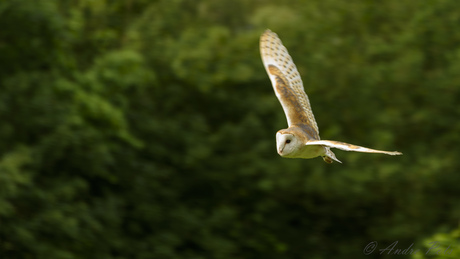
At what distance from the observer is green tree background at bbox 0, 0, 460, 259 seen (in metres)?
7.55

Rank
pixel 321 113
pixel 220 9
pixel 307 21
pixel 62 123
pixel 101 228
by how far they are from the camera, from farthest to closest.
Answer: pixel 220 9 < pixel 307 21 < pixel 321 113 < pixel 101 228 < pixel 62 123

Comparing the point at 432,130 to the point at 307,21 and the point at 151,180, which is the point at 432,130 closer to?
the point at 307,21

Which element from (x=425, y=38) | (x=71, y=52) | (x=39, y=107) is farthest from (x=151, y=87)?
(x=425, y=38)

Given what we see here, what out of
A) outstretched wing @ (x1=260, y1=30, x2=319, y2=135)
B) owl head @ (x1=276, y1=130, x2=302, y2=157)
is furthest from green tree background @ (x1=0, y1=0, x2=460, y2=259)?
owl head @ (x1=276, y1=130, x2=302, y2=157)

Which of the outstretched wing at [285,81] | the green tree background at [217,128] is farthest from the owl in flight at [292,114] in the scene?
the green tree background at [217,128]

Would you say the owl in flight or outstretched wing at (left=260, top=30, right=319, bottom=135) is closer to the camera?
the owl in flight

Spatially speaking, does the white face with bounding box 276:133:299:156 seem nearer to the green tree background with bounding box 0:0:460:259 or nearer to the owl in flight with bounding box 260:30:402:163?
the owl in flight with bounding box 260:30:402:163

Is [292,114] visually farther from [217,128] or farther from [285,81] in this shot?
[217,128]

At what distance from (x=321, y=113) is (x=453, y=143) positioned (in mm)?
1710

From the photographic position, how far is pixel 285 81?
16.2 ft

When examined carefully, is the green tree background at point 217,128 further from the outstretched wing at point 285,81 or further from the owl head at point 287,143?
the owl head at point 287,143

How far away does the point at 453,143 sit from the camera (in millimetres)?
8258

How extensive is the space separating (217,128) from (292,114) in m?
4.83

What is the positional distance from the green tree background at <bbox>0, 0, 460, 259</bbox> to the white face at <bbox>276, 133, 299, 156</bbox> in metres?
4.07
